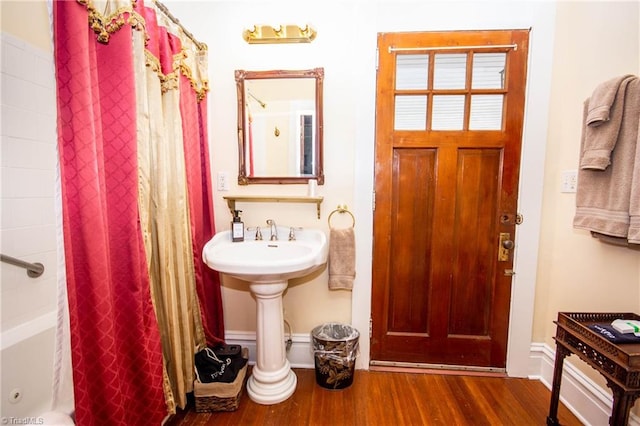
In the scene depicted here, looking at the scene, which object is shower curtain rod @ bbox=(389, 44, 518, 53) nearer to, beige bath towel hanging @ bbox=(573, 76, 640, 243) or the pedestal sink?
beige bath towel hanging @ bbox=(573, 76, 640, 243)

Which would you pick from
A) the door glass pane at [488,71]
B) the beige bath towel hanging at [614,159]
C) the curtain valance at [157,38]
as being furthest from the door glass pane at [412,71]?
the curtain valance at [157,38]

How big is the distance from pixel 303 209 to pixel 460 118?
1.09 metres

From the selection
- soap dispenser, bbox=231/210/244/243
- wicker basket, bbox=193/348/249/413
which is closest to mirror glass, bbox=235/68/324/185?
soap dispenser, bbox=231/210/244/243

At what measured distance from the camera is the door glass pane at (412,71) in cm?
162

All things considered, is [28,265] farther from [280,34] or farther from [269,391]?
[280,34]

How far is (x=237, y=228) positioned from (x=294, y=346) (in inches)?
34.1

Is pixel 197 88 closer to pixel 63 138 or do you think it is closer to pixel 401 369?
pixel 63 138

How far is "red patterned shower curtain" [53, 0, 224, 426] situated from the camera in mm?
898

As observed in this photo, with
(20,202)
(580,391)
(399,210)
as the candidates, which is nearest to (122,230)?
(20,202)

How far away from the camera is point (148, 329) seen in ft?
3.77

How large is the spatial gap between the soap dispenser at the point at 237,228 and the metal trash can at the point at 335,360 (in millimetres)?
746

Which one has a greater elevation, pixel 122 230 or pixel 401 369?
pixel 122 230

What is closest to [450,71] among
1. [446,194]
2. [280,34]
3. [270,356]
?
[446,194]

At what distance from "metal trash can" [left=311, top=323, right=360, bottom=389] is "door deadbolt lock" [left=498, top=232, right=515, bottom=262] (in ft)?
3.25
